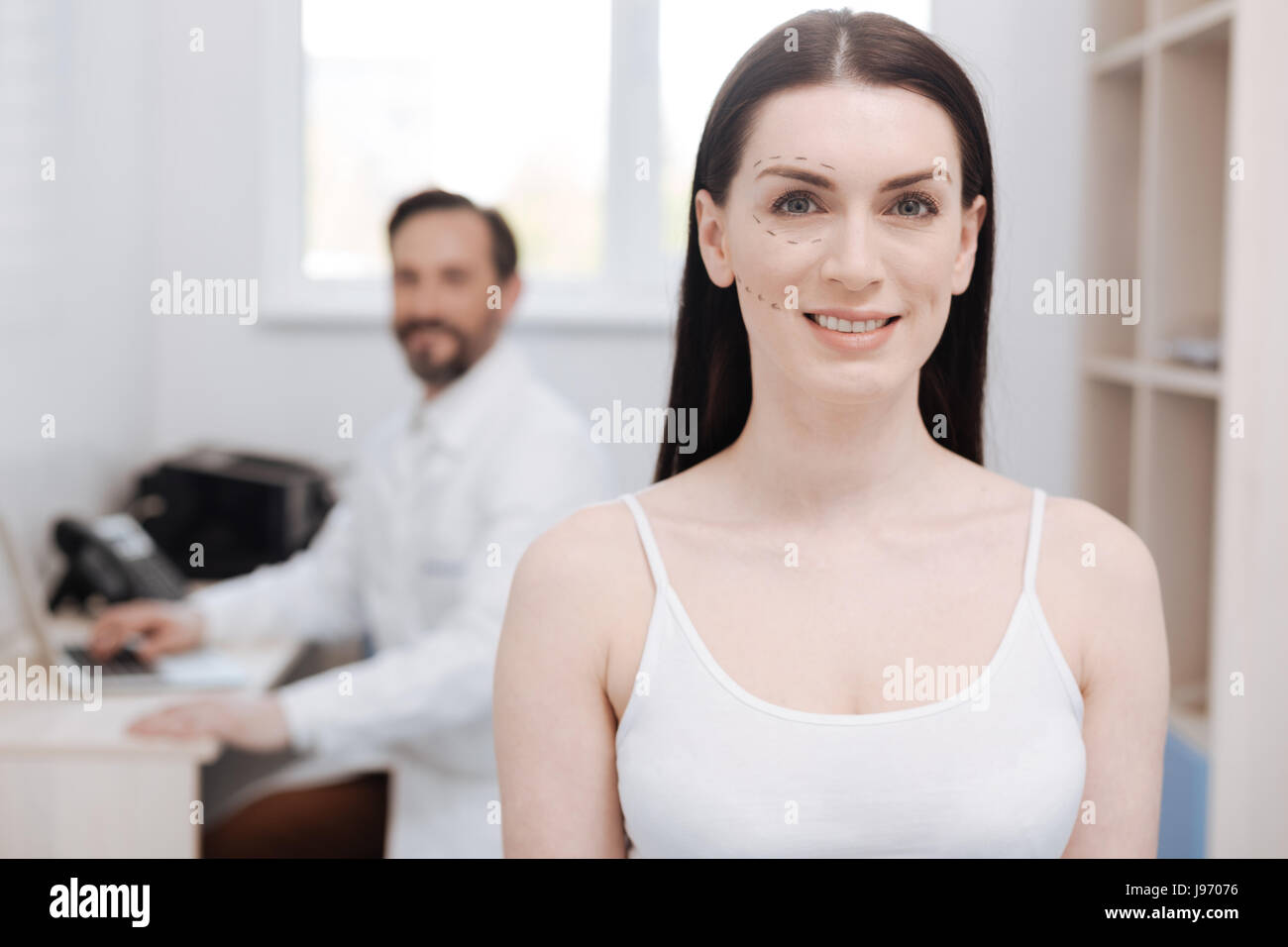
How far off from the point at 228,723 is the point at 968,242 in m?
0.89

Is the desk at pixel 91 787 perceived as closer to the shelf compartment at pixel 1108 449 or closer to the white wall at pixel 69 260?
the white wall at pixel 69 260

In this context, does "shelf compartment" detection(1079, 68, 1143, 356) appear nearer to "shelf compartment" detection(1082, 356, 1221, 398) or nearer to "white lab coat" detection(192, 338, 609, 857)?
"shelf compartment" detection(1082, 356, 1221, 398)

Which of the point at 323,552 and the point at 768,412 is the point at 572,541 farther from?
the point at 323,552

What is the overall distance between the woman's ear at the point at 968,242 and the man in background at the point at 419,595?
0.45m

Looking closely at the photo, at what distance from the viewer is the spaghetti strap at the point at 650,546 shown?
2.27 feet

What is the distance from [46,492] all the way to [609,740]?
1176 millimetres

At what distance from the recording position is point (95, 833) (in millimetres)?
1185

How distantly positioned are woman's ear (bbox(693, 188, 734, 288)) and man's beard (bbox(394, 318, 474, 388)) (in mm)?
718

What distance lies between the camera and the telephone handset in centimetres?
153

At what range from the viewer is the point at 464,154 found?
195 cm

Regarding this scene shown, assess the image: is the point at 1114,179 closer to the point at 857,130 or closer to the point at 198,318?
the point at 857,130

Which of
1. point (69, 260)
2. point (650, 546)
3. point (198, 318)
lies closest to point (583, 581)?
point (650, 546)

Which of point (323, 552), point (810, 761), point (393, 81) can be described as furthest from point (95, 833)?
point (393, 81)

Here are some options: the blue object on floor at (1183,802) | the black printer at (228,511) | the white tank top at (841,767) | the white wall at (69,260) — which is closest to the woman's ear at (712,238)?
the white tank top at (841,767)
